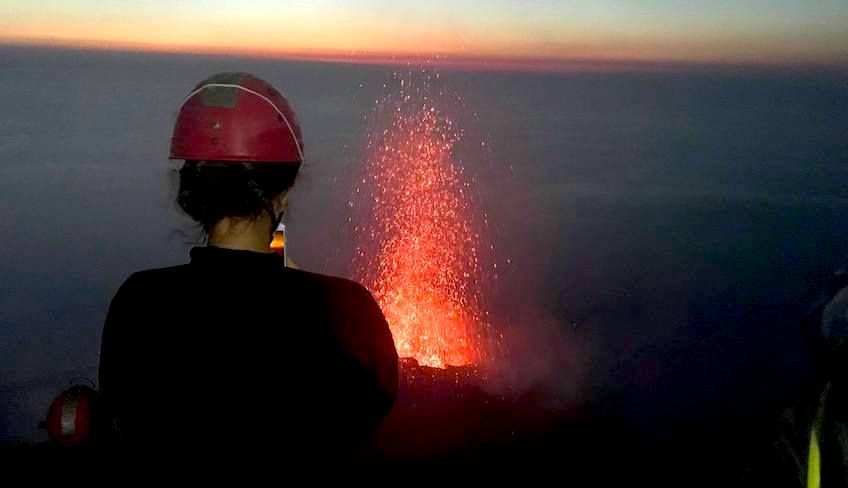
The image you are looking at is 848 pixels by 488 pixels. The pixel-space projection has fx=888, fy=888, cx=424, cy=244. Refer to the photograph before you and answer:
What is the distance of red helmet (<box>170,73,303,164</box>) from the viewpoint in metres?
2.36

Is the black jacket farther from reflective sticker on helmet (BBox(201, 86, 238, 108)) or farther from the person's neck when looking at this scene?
reflective sticker on helmet (BBox(201, 86, 238, 108))

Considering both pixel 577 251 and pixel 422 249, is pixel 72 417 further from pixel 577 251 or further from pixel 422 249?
pixel 577 251

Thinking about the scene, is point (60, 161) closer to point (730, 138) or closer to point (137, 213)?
point (137, 213)

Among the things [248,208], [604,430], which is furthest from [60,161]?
[248,208]

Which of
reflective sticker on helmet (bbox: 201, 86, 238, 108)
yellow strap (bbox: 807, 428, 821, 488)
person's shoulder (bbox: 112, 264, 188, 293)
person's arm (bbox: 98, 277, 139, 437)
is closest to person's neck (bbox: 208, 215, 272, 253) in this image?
person's shoulder (bbox: 112, 264, 188, 293)

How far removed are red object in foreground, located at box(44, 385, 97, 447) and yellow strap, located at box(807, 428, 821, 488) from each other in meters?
2.28

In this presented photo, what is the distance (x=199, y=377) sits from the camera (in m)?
2.08

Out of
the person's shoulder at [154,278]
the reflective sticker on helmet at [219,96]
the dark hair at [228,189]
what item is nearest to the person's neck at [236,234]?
the dark hair at [228,189]

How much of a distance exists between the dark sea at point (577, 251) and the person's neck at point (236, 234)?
229 mm

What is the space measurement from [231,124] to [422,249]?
29731mm

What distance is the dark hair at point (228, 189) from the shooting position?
2188 millimetres

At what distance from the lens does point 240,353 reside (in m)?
2.05

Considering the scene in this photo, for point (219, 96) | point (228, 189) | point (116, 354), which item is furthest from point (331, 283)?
point (219, 96)

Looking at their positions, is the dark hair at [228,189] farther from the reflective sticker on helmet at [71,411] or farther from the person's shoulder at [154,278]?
the reflective sticker on helmet at [71,411]
